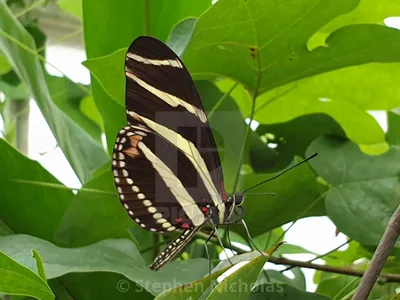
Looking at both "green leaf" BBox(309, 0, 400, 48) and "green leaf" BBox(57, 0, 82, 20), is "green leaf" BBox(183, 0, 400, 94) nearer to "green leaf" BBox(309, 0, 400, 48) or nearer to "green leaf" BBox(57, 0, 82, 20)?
"green leaf" BBox(309, 0, 400, 48)

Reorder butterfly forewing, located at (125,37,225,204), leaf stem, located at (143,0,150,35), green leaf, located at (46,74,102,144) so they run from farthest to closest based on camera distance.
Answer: green leaf, located at (46,74,102,144)
leaf stem, located at (143,0,150,35)
butterfly forewing, located at (125,37,225,204)

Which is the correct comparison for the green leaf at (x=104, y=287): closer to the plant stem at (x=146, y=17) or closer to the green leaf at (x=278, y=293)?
the green leaf at (x=278, y=293)

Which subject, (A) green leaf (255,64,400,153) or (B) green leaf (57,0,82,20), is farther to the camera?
(B) green leaf (57,0,82,20)

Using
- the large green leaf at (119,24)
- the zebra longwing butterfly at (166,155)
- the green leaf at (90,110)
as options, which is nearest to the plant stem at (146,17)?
the large green leaf at (119,24)

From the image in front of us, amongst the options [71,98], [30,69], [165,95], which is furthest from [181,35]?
[71,98]

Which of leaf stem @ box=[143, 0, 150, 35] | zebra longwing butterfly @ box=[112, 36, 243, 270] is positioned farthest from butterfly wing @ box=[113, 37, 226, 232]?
leaf stem @ box=[143, 0, 150, 35]

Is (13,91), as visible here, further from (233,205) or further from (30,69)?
(233,205)
